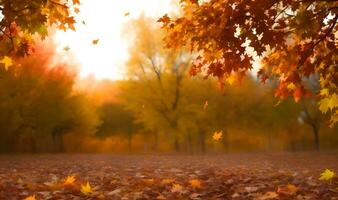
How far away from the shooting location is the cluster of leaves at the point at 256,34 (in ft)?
18.3

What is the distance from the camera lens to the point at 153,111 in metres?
33.2

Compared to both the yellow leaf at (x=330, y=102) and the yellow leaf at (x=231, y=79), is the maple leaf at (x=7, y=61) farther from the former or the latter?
the yellow leaf at (x=330, y=102)

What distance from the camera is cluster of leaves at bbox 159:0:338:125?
557 cm

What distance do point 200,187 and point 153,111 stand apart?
85.4ft

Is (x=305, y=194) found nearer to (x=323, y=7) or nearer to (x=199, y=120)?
(x=323, y=7)

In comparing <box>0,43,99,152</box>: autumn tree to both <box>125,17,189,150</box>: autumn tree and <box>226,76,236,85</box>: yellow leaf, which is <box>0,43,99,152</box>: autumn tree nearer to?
<box>125,17,189,150</box>: autumn tree

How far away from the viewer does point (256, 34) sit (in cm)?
559

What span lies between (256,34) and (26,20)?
8.95ft

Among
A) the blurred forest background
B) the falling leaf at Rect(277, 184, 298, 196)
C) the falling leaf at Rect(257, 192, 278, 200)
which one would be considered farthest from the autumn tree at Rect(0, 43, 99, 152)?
the falling leaf at Rect(257, 192, 278, 200)

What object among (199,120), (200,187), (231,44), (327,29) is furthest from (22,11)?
(199,120)

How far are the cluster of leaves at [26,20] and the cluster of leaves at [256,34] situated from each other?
1.44 m

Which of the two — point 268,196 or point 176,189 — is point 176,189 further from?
point 268,196

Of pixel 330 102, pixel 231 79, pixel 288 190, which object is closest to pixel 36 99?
pixel 231 79

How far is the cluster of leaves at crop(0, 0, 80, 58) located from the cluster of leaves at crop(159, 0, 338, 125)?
1436mm
